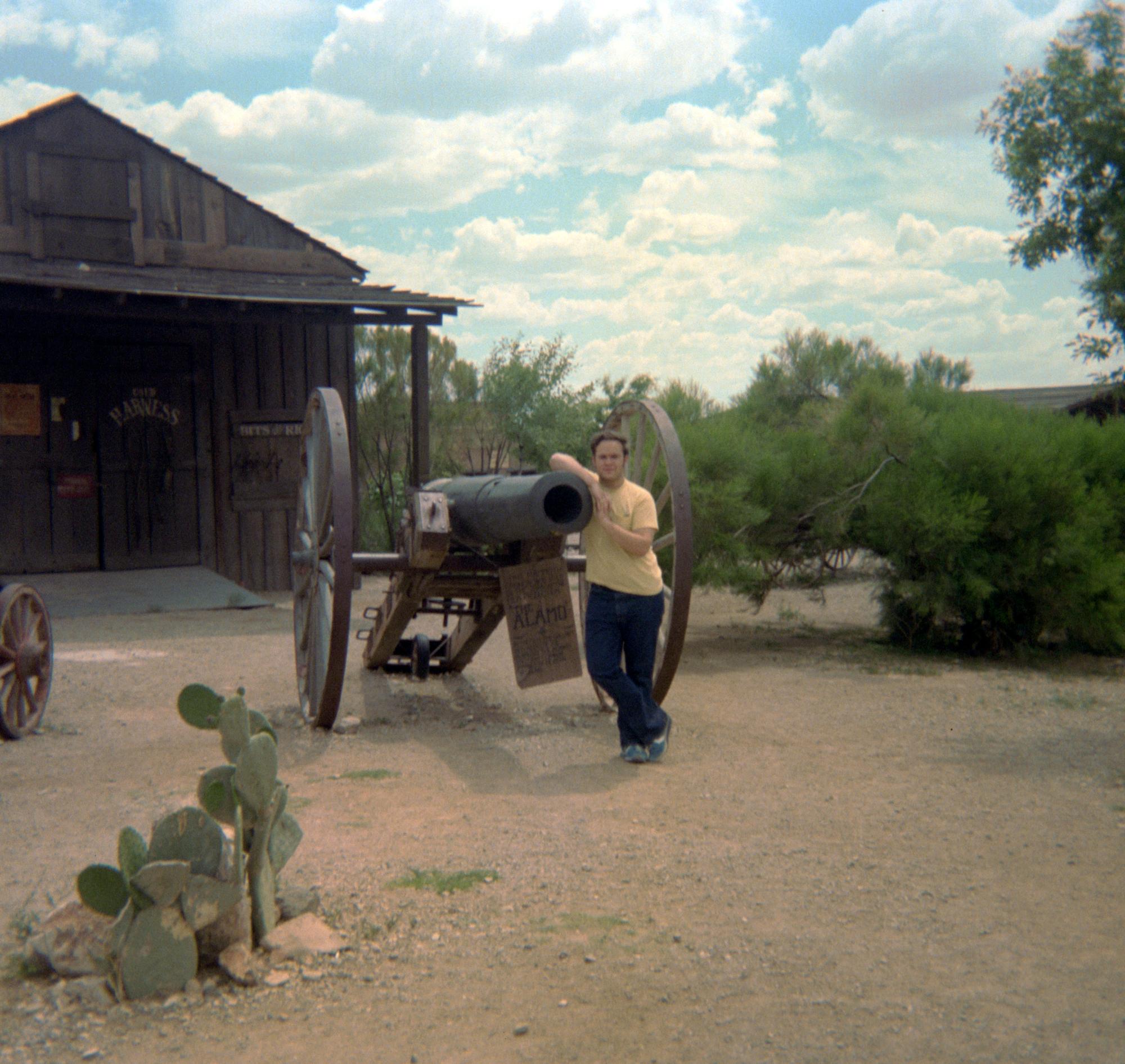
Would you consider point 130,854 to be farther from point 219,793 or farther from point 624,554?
point 624,554

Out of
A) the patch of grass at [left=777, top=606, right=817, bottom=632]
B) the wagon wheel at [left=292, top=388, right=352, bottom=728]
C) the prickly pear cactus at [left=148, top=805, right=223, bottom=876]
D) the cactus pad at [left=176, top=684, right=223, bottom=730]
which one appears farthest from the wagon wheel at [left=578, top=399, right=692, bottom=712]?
the patch of grass at [left=777, top=606, right=817, bottom=632]

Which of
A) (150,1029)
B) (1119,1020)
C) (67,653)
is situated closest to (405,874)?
(150,1029)

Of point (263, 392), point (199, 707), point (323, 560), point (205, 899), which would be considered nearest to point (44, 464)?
point (263, 392)

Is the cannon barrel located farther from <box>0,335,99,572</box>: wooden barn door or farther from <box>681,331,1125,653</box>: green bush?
<box>0,335,99,572</box>: wooden barn door

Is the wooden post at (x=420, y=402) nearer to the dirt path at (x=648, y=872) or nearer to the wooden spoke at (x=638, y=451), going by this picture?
the dirt path at (x=648, y=872)

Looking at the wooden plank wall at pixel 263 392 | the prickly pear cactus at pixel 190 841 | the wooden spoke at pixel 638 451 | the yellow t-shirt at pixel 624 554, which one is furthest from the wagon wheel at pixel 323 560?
the wooden plank wall at pixel 263 392

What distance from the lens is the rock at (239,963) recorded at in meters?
3.06

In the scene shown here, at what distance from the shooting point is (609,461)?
544cm

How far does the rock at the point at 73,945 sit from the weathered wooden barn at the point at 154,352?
321 inches

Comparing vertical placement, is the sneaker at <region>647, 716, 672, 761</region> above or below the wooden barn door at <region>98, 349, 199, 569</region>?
below

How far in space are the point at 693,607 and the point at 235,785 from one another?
368 inches

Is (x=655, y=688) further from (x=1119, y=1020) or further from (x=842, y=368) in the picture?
(x=842, y=368)

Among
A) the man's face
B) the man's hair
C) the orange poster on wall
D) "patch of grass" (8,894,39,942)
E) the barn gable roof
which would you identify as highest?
the barn gable roof

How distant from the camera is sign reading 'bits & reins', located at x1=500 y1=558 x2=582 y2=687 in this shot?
5.99 m
